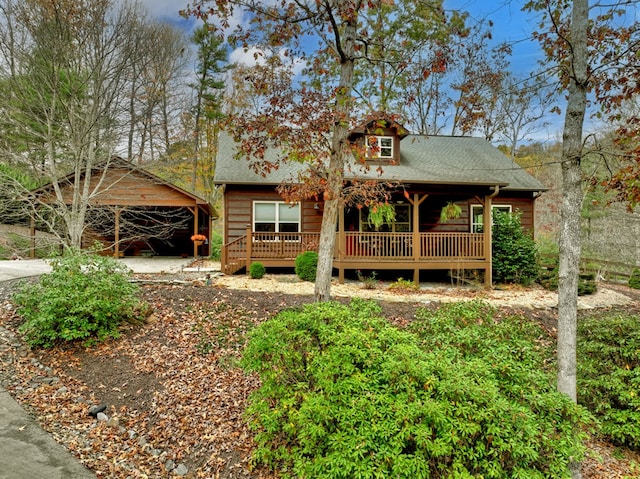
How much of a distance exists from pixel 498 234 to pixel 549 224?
15757mm

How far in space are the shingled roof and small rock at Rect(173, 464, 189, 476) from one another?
28.3 ft

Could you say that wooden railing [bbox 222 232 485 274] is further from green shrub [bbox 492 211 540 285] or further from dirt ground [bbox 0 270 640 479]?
dirt ground [bbox 0 270 640 479]

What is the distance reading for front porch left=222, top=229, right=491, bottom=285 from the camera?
1121 centimetres

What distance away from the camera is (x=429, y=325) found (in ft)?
14.3

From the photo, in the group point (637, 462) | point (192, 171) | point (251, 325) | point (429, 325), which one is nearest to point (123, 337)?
point (251, 325)

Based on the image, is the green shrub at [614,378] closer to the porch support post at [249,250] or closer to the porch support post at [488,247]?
the porch support post at [488,247]

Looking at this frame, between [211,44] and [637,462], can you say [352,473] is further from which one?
[211,44]

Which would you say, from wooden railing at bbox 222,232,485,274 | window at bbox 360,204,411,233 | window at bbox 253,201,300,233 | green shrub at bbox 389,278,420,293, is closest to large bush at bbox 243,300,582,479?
green shrub at bbox 389,278,420,293

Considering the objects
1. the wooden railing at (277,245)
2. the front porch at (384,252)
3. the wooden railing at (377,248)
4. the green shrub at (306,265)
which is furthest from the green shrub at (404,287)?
the wooden railing at (277,245)

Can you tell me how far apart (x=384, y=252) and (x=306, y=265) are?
251 cm

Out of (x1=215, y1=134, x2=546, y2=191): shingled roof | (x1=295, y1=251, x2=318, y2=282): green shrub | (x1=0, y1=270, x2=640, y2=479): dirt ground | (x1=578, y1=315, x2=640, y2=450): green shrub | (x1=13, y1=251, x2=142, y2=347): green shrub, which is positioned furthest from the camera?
(x1=215, y1=134, x2=546, y2=191): shingled roof

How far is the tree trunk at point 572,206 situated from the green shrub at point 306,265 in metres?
7.49

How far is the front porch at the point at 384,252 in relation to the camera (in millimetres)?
11211

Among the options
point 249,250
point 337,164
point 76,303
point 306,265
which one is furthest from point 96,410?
point 249,250
